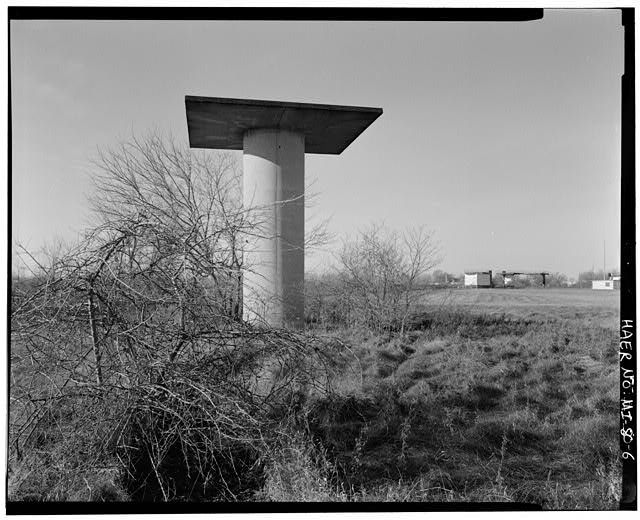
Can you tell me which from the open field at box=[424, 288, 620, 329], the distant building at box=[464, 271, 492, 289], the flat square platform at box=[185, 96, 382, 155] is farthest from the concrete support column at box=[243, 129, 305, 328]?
the open field at box=[424, 288, 620, 329]

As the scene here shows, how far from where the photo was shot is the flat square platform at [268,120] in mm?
3268

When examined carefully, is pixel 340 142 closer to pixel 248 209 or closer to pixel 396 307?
pixel 248 209

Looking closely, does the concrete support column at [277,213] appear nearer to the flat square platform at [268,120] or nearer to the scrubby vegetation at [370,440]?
the flat square platform at [268,120]

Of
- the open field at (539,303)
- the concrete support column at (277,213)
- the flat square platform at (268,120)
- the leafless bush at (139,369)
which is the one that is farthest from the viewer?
the concrete support column at (277,213)

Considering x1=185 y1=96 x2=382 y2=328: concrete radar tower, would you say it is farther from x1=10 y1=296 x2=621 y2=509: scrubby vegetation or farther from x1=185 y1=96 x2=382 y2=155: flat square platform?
x1=10 y1=296 x2=621 y2=509: scrubby vegetation

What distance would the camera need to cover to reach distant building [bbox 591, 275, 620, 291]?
2.56 metres

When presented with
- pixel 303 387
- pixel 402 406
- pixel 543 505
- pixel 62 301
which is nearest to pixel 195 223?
pixel 62 301

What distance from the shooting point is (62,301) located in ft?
8.08

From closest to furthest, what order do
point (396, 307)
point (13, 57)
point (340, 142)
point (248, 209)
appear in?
point (13, 57) → point (248, 209) → point (340, 142) → point (396, 307)

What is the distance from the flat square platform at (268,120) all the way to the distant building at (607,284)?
170 cm

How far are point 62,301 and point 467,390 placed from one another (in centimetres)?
293

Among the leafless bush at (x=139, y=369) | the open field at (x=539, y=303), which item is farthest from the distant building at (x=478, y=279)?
the leafless bush at (x=139, y=369)

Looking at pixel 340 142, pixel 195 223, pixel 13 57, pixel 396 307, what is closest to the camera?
pixel 13 57

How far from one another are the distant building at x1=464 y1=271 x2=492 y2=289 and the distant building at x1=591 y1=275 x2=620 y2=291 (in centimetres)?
88
